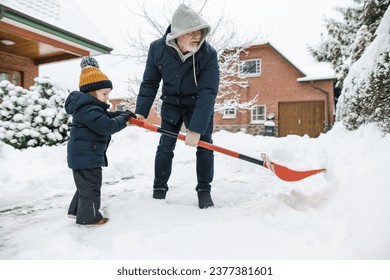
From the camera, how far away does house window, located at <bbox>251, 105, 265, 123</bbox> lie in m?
17.3

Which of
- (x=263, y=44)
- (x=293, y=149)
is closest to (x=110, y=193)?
(x=293, y=149)

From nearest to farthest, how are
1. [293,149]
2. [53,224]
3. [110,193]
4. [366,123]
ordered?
[53,224]
[293,149]
[110,193]
[366,123]

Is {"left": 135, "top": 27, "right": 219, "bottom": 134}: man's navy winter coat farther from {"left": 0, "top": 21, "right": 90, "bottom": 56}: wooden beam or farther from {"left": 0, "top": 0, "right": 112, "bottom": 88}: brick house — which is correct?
{"left": 0, "top": 21, "right": 90, "bottom": 56}: wooden beam

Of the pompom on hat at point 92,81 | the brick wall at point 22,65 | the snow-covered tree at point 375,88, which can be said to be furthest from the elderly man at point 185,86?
the brick wall at point 22,65

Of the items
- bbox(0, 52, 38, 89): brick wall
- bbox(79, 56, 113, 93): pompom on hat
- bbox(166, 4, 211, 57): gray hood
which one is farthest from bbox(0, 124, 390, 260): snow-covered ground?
bbox(0, 52, 38, 89): brick wall

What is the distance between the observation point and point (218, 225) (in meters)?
1.84

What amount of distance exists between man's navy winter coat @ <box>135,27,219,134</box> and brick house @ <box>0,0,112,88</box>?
415 cm

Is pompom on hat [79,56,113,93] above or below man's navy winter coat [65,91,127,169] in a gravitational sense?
above

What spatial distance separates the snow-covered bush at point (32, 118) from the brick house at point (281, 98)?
1065 cm

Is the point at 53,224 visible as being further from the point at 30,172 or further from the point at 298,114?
the point at 298,114

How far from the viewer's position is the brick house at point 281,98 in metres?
16.0

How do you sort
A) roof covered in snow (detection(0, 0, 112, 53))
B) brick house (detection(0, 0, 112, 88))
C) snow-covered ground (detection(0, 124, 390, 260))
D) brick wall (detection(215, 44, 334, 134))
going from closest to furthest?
snow-covered ground (detection(0, 124, 390, 260))
roof covered in snow (detection(0, 0, 112, 53))
brick house (detection(0, 0, 112, 88))
brick wall (detection(215, 44, 334, 134))

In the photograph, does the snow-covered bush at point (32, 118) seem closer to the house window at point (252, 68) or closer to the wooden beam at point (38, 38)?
the wooden beam at point (38, 38)

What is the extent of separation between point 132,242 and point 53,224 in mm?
758
